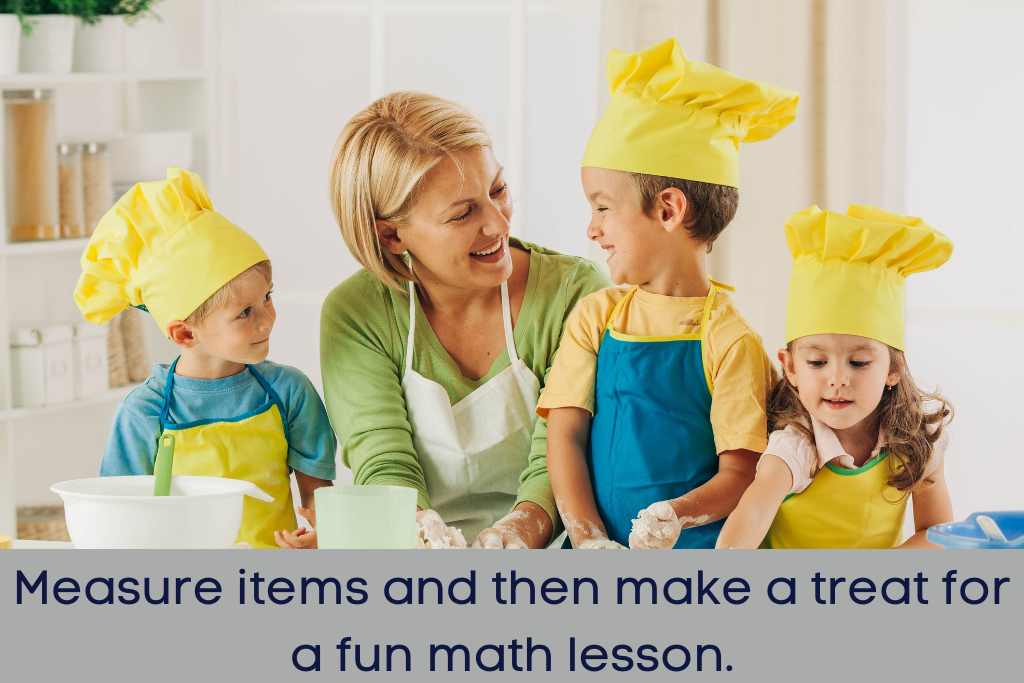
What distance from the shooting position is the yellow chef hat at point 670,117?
1368mm

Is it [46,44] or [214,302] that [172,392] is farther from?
[46,44]

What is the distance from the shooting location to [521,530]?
1.43 meters

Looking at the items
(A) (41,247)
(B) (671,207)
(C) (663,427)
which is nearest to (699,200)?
(B) (671,207)

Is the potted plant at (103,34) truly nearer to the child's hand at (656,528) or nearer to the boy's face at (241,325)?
the boy's face at (241,325)

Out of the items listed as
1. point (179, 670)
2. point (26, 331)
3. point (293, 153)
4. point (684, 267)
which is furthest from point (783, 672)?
point (293, 153)

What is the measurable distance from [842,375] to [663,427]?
0.20 metres

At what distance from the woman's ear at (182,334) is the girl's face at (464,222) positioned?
272 millimetres

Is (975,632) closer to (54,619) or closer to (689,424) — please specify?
(689,424)

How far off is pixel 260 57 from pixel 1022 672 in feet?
9.52

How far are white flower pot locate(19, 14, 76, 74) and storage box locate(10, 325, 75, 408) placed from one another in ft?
1.88

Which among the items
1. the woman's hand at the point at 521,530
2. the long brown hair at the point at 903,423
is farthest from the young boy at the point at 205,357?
the long brown hair at the point at 903,423

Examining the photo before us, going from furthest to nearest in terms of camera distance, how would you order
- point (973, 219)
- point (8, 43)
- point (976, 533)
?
point (973, 219), point (8, 43), point (976, 533)

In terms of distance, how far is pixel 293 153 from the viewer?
346 centimetres

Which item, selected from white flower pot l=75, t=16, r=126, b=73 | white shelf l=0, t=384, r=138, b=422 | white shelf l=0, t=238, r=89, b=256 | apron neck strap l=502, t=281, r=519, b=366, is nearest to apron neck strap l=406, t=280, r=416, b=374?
apron neck strap l=502, t=281, r=519, b=366
